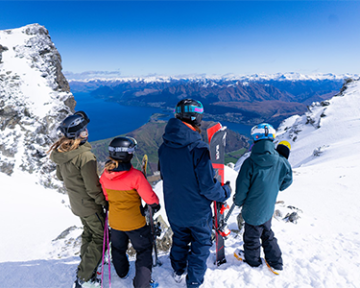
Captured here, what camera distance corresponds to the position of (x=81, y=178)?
3377 mm

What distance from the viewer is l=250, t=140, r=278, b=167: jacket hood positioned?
10.4 feet

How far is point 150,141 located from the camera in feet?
537

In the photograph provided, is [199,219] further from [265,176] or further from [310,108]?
[310,108]

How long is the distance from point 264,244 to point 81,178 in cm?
368

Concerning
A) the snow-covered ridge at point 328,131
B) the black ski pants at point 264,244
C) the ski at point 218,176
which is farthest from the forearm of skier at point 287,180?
the snow-covered ridge at point 328,131

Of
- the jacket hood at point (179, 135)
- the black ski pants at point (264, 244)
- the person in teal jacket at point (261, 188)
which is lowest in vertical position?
the black ski pants at point (264, 244)

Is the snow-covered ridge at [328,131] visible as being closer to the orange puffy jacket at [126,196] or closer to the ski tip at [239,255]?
the ski tip at [239,255]

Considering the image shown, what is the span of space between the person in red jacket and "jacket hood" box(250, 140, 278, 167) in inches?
74.0

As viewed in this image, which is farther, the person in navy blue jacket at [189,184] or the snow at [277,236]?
the snow at [277,236]

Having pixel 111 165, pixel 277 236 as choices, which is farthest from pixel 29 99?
pixel 277 236

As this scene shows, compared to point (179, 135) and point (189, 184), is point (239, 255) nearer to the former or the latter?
point (189, 184)

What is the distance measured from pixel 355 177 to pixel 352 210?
14.1 feet

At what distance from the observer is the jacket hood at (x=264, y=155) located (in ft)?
10.4

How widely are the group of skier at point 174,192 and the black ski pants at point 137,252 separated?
0.05 ft
